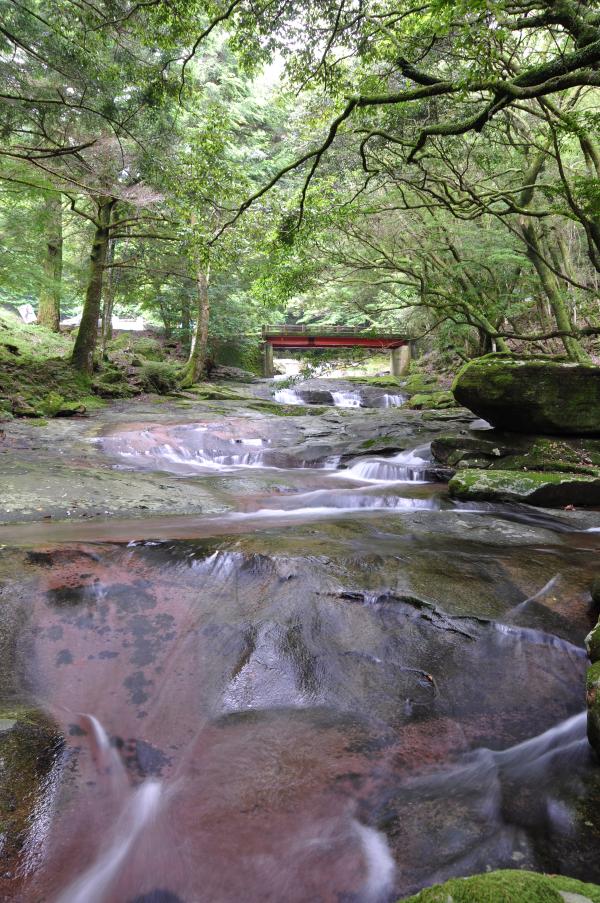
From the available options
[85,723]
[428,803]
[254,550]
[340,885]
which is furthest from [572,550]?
[85,723]

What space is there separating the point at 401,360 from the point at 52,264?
67.7 feet

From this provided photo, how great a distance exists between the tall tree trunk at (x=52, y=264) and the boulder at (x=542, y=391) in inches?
441

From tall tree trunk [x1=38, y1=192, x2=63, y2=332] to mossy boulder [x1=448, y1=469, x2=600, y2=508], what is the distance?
12010 millimetres

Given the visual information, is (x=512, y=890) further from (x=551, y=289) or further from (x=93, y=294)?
(x=93, y=294)

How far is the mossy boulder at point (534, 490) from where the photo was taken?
742 centimetres

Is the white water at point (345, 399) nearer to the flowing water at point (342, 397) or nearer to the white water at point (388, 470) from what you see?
the flowing water at point (342, 397)

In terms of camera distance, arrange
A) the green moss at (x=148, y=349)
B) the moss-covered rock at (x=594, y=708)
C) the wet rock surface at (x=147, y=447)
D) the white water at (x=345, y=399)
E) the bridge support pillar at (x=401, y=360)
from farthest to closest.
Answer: the bridge support pillar at (x=401, y=360) < the green moss at (x=148, y=349) < the white water at (x=345, y=399) < the wet rock surface at (x=147, y=447) < the moss-covered rock at (x=594, y=708)

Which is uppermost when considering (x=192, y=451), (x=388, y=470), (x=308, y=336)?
(x=308, y=336)

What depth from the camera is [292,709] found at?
9.59 ft

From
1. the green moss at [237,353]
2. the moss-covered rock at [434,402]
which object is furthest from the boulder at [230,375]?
the moss-covered rock at [434,402]

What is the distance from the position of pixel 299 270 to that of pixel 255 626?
9.15 meters

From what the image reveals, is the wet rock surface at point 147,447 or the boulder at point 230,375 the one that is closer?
the wet rock surface at point 147,447

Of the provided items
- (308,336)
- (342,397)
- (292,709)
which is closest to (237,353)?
(308,336)

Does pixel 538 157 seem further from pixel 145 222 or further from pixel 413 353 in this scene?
pixel 413 353
